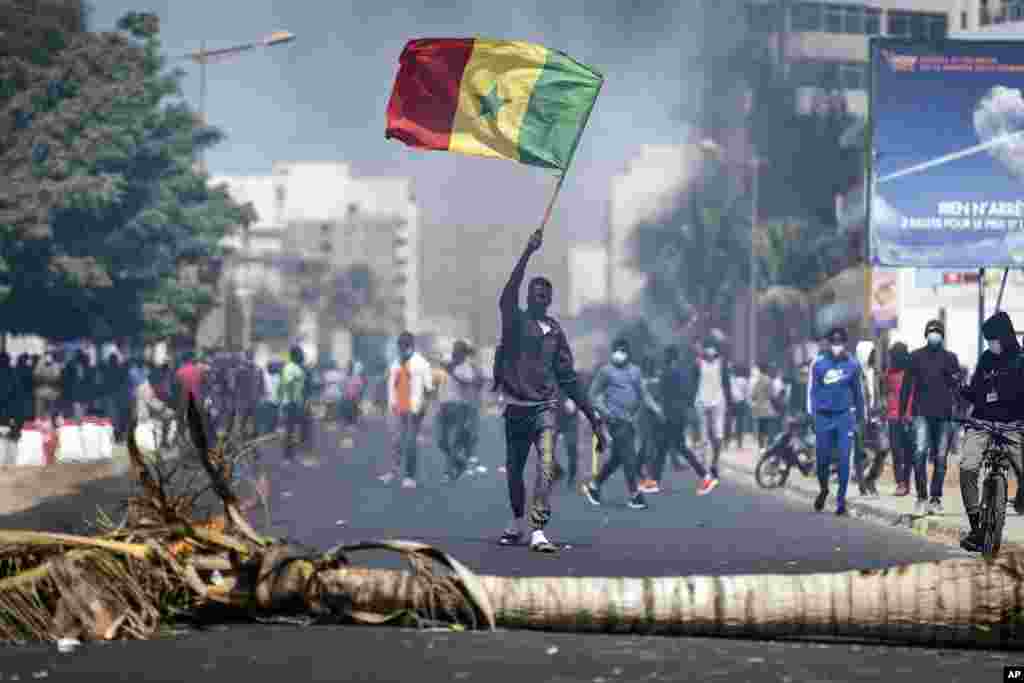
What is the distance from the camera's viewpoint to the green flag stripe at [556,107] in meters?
15.7

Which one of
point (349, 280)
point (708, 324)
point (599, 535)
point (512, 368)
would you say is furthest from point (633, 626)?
point (349, 280)

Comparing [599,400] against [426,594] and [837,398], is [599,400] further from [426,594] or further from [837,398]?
[426,594]

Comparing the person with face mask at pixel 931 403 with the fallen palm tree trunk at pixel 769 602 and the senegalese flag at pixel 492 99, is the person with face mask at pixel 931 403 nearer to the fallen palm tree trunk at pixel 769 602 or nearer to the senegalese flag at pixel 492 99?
the senegalese flag at pixel 492 99

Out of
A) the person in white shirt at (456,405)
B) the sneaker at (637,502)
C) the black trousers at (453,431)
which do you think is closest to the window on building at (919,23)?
the person in white shirt at (456,405)

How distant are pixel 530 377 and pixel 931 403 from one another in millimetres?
6399

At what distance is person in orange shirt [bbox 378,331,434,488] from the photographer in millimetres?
25031

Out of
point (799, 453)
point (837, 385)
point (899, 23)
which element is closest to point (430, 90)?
point (837, 385)

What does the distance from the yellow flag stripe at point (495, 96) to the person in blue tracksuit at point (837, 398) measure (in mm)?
4646

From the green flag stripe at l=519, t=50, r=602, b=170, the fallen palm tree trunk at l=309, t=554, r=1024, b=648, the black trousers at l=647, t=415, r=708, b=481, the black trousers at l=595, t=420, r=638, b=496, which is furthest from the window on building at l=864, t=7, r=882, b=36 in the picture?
the fallen palm tree trunk at l=309, t=554, r=1024, b=648

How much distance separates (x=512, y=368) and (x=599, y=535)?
7.05 ft

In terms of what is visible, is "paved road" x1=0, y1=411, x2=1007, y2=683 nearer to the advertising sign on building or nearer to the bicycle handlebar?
the bicycle handlebar

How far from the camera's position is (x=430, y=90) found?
1619 centimetres

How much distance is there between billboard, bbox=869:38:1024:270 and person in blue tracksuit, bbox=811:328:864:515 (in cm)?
249

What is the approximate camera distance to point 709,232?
76812 mm
